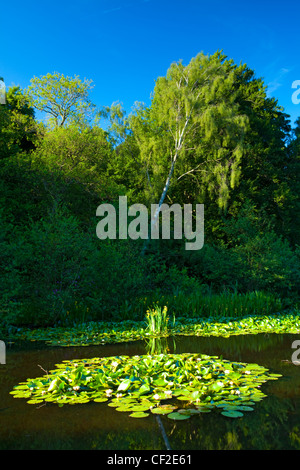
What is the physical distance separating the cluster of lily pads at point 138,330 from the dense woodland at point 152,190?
2.56ft

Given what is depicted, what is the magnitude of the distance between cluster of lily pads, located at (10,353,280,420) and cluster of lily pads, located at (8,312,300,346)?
8.59 ft

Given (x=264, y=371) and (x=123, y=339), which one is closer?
(x=264, y=371)

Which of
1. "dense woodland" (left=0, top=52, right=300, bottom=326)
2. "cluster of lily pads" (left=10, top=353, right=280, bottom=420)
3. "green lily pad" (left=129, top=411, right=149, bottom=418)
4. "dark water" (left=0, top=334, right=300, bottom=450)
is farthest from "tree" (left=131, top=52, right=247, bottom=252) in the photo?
"green lily pad" (left=129, top=411, right=149, bottom=418)

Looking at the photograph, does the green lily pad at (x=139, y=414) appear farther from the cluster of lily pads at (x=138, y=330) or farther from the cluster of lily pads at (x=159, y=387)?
the cluster of lily pads at (x=138, y=330)

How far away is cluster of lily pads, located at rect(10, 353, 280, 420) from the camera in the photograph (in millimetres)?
4132

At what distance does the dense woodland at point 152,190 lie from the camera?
10.6 meters

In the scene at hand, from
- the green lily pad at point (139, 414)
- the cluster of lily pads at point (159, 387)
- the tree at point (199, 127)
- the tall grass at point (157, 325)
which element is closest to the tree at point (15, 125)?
the tree at point (199, 127)

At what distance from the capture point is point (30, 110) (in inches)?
1093

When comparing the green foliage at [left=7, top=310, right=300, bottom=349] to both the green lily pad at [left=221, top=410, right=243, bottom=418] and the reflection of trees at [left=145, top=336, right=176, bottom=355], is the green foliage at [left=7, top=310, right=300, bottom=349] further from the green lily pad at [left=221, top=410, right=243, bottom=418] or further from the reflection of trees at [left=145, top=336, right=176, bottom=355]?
the green lily pad at [left=221, top=410, right=243, bottom=418]

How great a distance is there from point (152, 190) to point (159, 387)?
18260 mm

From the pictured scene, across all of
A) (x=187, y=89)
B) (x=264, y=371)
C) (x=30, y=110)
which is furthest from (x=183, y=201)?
(x=264, y=371)

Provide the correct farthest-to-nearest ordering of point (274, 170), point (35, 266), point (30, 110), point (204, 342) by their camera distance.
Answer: point (30, 110)
point (274, 170)
point (35, 266)
point (204, 342)
